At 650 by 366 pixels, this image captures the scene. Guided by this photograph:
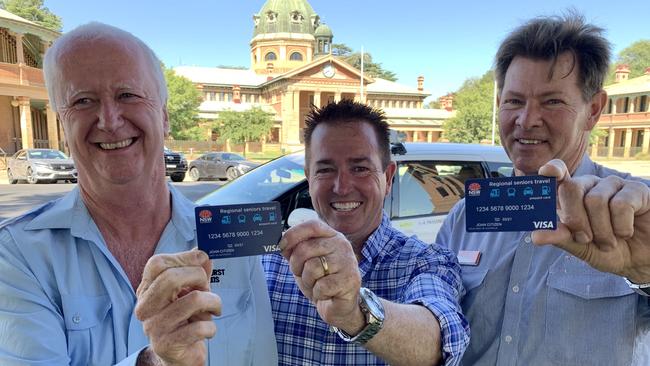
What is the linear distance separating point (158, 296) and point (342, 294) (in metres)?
0.53

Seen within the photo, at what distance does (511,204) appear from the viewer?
1.41 m

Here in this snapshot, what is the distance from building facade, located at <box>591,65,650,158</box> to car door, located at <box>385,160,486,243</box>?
44034 millimetres

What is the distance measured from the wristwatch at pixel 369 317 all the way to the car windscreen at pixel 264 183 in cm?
290

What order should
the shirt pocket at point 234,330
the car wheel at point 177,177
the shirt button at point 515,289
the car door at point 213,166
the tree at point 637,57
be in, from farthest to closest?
the tree at point 637,57 → the car door at point 213,166 → the car wheel at point 177,177 → the shirt button at point 515,289 → the shirt pocket at point 234,330

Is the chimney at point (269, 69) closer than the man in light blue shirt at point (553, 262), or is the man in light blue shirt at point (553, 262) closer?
the man in light blue shirt at point (553, 262)

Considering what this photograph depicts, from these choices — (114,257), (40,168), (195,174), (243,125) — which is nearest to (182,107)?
(243,125)

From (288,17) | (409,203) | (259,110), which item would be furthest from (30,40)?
(288,17)

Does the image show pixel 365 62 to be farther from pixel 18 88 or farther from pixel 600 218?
pixel 600 218

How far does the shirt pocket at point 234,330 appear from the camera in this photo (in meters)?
1.62

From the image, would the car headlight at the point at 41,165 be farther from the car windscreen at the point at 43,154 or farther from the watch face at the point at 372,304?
the watch face at the point at 372,304

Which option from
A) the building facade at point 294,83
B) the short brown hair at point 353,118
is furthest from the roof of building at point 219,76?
the short brown hair at point 353,118

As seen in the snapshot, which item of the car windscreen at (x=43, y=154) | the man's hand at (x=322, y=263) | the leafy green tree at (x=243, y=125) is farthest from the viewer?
the leafy green tree at (x=243, y=125)

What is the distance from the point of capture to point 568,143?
188 centimetres

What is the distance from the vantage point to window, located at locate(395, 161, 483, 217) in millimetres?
4535
